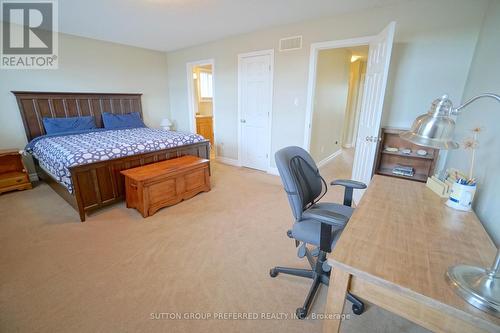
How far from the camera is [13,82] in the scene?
3309 mm

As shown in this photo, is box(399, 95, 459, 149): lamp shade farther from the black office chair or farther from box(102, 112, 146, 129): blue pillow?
box(102, 112, 146, 129): blue pillow

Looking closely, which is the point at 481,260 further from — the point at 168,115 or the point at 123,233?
the point at 168,115

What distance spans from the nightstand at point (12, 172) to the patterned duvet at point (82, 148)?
21 cm

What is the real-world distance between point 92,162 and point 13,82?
2.40 m

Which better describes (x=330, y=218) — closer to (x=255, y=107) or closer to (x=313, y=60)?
(x=313, y=60)

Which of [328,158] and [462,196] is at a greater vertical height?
[462,196]

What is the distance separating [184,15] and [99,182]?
8.24ft

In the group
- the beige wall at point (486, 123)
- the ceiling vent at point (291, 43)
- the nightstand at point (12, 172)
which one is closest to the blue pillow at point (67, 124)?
the nightstand at point (12, 172)

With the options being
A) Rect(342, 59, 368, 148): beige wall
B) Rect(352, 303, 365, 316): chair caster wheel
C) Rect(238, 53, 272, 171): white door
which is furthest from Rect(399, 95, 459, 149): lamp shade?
Rect(342, 59, 368, 148): beige wall

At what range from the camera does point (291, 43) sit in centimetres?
341

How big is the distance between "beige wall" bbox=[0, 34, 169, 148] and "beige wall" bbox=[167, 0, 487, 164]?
1.94m

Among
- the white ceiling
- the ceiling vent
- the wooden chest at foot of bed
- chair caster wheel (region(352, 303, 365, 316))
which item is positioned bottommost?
chair caster wheel (region(352, 303, 365, 316))

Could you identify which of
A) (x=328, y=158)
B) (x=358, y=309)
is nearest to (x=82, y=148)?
(x=358, y=309)

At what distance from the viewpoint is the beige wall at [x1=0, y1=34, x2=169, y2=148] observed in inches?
131
